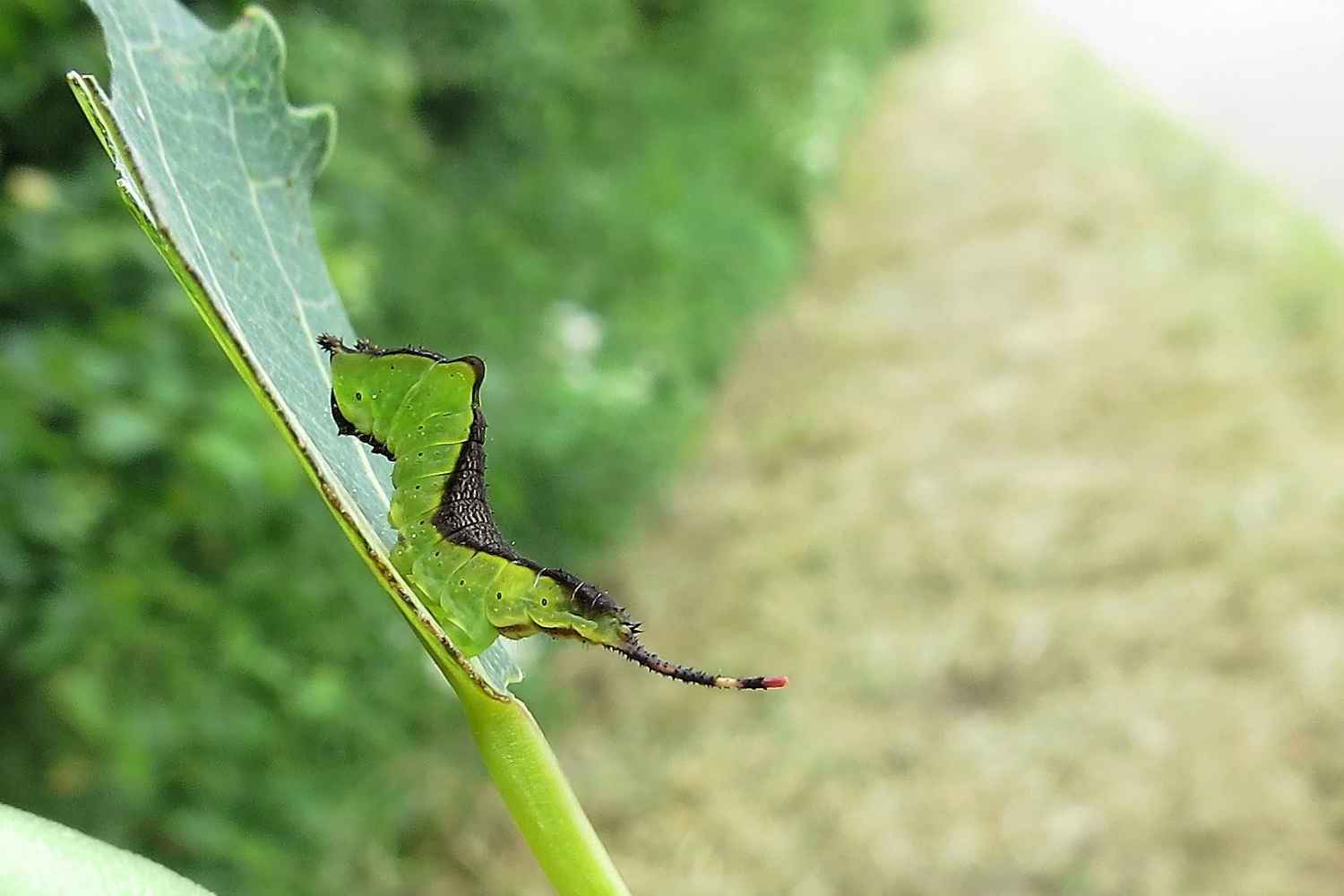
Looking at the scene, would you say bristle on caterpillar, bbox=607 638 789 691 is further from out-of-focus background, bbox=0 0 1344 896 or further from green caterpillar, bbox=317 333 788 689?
out-of-focus background, bbox=0 0 1344 896

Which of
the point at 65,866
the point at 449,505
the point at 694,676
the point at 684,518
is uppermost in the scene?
the point at 684,518

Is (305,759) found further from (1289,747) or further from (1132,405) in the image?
(1132,405)

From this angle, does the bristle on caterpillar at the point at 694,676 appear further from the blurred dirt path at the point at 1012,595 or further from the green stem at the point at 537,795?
the blurred dirt path at the point at 1012,595

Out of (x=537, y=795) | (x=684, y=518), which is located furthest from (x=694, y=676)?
(x=684, y=518)

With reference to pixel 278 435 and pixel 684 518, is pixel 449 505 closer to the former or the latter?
pixel 278 435

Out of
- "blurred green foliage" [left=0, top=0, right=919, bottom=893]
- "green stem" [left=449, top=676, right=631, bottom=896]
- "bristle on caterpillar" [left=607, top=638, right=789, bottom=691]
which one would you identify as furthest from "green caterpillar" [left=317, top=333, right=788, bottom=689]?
"blurred green foliage" [left=0, top=0, right=919, bottom=893]

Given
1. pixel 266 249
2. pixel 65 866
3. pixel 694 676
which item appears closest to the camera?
pixel 65 866

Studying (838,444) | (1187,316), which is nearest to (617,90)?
(838,444)

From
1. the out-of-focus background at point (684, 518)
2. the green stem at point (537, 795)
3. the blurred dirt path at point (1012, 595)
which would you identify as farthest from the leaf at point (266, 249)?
the blurred dirt path at point (1012, 595)
